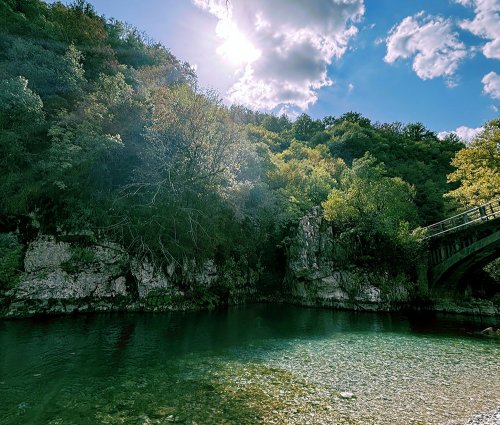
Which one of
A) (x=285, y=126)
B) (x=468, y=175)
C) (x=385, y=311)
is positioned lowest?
(x=385, y=311)

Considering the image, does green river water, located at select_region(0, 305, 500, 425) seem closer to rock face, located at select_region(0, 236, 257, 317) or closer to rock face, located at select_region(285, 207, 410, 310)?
rock face, located at select_region(0, 236, 257, 317)

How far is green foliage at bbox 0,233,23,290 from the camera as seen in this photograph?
15.8 m

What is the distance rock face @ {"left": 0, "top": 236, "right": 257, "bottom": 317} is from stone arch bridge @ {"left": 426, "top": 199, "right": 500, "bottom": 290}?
17324 millimetres

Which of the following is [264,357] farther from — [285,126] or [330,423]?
[285,126]

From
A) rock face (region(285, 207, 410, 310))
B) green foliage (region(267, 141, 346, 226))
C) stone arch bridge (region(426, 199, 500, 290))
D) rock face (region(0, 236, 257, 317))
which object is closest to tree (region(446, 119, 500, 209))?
stone arch bridge (region(426, 199, 500, 290))

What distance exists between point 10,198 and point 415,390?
2018cm

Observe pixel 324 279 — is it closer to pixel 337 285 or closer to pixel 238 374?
pixel 337 285

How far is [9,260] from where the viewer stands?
52.8 feet

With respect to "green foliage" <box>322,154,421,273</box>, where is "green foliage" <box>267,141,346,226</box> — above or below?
above

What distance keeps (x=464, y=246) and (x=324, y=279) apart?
9961 mm

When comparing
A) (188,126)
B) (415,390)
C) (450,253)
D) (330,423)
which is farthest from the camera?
(450,253)

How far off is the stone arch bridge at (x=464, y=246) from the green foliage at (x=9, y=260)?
1050 inches

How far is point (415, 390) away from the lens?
744 cm

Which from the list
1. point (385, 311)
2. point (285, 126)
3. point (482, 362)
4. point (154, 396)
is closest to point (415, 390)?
point (482, 362)
